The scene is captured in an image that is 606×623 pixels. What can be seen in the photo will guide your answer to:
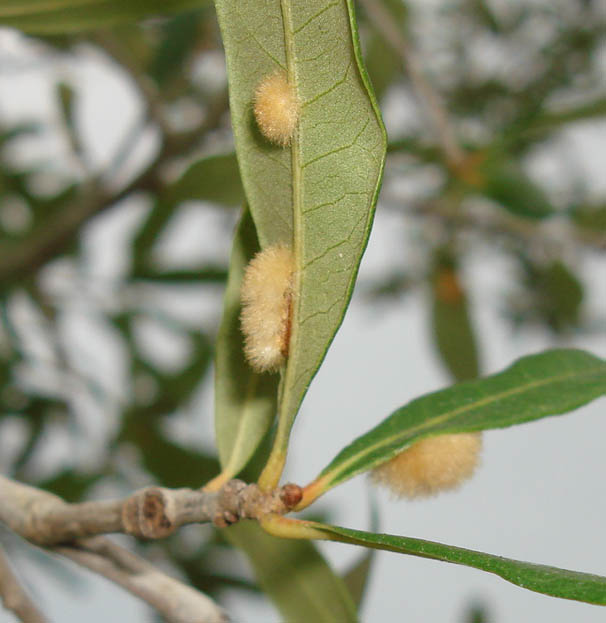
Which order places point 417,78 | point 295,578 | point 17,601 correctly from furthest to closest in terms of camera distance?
point 417,78, point 295,578, point 17,601

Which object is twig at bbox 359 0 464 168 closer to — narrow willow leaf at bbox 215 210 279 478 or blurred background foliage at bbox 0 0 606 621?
blurred background foliage at bbox 0 0 606 621

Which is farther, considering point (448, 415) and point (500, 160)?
point (500, 160)

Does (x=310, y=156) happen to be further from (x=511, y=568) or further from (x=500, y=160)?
(x=500, y=160)

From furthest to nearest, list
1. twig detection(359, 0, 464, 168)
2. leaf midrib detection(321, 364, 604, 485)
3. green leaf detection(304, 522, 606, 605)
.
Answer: twig detection(359, 0, 464, 168)
leaf midrib detection(321, 364, 604, 485)
green leaf detection(304, 522, 606, 605)

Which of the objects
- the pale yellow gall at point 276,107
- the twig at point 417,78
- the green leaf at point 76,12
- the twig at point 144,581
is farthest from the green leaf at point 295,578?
the twig at point 417,78

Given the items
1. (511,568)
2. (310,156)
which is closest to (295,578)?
(511,568)

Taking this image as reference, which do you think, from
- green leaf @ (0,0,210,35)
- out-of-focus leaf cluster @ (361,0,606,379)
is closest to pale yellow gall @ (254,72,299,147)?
green leaf @ (0,0,210,35)
